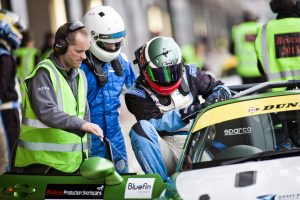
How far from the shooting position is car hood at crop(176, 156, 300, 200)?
578cm

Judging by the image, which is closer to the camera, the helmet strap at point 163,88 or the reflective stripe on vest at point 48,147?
the reflective stripe on vest at point 48,147

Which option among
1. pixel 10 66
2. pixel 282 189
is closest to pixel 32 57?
pixel 10 66

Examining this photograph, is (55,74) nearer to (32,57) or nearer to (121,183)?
(121,183)

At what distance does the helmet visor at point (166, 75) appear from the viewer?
836 cm

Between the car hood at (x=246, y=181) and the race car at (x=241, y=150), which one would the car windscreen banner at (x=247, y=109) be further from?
the car hood at (x=246, y=181)

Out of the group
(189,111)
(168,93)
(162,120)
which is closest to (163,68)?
(168,93)

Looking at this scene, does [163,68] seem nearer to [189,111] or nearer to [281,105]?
[189,111]

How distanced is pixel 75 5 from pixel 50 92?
1719 cm

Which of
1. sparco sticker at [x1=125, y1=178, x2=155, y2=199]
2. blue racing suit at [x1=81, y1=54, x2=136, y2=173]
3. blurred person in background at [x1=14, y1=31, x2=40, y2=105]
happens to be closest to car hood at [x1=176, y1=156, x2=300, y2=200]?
sparco sticker at [x1=125, y1=178, x2=155, y2=199]

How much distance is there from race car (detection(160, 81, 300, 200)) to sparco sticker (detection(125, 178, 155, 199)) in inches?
6.5

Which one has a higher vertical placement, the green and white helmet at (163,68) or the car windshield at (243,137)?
the green and white helmet at (163,68)

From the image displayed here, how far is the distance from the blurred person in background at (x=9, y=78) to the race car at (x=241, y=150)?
4.80m

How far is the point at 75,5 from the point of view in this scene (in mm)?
24453

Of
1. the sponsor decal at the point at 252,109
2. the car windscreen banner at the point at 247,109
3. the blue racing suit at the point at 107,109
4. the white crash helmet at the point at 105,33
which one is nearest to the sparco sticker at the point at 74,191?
the car windscreen banner at the point at 247,109
